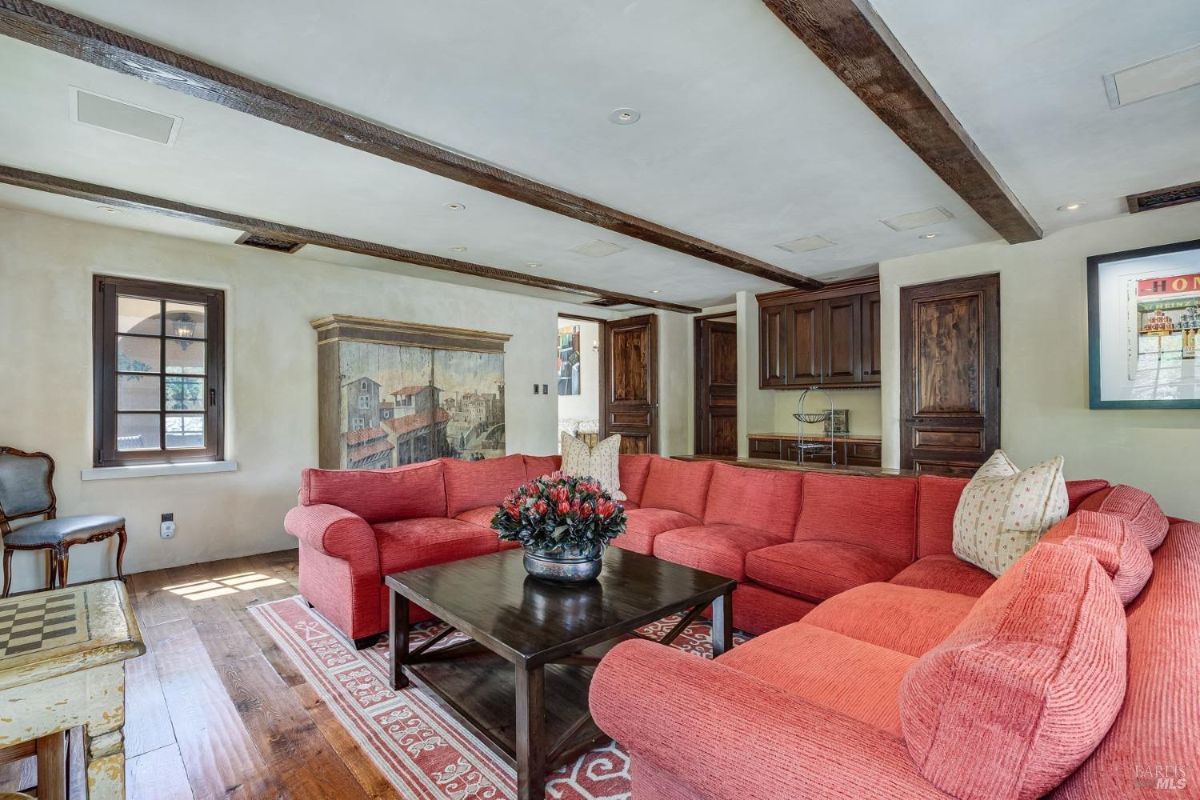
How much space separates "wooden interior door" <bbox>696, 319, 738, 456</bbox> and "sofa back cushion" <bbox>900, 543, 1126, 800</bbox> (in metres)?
6.32

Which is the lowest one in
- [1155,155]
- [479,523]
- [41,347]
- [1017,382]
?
[479,523]

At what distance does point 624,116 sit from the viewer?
2373 millimetres

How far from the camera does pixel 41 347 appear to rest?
3592mm

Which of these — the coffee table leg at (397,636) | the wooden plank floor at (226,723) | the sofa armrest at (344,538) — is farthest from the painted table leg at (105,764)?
the sofa armrest at (344,538)

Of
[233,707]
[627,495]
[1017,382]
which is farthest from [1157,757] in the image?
[1017,382]

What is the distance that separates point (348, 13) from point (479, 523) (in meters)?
2.56

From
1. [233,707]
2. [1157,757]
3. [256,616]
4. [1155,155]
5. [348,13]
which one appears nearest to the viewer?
[1157,757]

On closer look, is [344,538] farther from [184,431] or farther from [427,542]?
[184,431]

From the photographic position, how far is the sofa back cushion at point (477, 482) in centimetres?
372

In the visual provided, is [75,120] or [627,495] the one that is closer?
[75,120]

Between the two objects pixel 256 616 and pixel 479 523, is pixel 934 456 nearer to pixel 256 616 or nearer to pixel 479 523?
pixel 479 523

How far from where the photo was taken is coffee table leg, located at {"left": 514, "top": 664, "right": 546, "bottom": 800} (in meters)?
1.56

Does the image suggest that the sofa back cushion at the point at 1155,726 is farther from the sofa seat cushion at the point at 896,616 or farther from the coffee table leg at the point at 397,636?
the coffee table leg at the point at 397,636

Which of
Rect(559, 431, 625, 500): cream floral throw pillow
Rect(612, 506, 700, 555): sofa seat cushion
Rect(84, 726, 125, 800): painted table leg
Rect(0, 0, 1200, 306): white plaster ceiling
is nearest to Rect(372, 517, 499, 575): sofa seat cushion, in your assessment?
Rect(612, 506, 700, 555): sofa seat cushion
